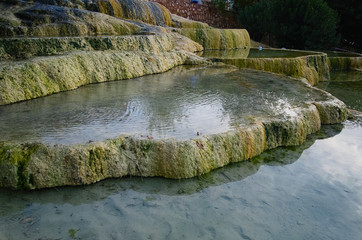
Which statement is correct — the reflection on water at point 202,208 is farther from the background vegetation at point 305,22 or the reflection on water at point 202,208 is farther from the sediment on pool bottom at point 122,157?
the background vegetation at point 305,22

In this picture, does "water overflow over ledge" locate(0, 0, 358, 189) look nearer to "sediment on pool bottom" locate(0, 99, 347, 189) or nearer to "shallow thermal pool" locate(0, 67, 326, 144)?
"sediment on pool bottom" locate(0, 99, 347, 189)

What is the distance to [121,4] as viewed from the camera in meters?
9.94

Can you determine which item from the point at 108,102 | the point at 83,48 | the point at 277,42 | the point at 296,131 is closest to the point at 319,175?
the point at 296,131

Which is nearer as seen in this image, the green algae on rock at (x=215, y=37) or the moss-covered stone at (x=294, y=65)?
the moss-covered stone at (x=294, y=65)

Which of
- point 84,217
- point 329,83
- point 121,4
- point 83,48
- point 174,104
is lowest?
point 329,83

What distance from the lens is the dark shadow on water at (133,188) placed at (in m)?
2.92

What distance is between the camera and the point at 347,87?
386 inches

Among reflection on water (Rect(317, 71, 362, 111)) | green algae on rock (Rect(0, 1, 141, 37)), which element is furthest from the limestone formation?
green algae on rock (Rect(0, 1, 141, 37))

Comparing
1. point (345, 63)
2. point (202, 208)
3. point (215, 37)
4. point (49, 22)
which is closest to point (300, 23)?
point (345, 63)

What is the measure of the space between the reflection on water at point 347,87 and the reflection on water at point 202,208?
4.49 m

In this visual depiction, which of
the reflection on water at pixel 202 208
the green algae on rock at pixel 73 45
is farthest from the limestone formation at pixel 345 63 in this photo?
the reflection on water at pixel 202 208

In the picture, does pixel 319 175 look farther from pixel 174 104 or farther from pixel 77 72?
pixel 77 72

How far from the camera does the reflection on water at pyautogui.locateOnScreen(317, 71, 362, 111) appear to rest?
7889 mm

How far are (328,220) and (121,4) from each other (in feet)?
28.8
